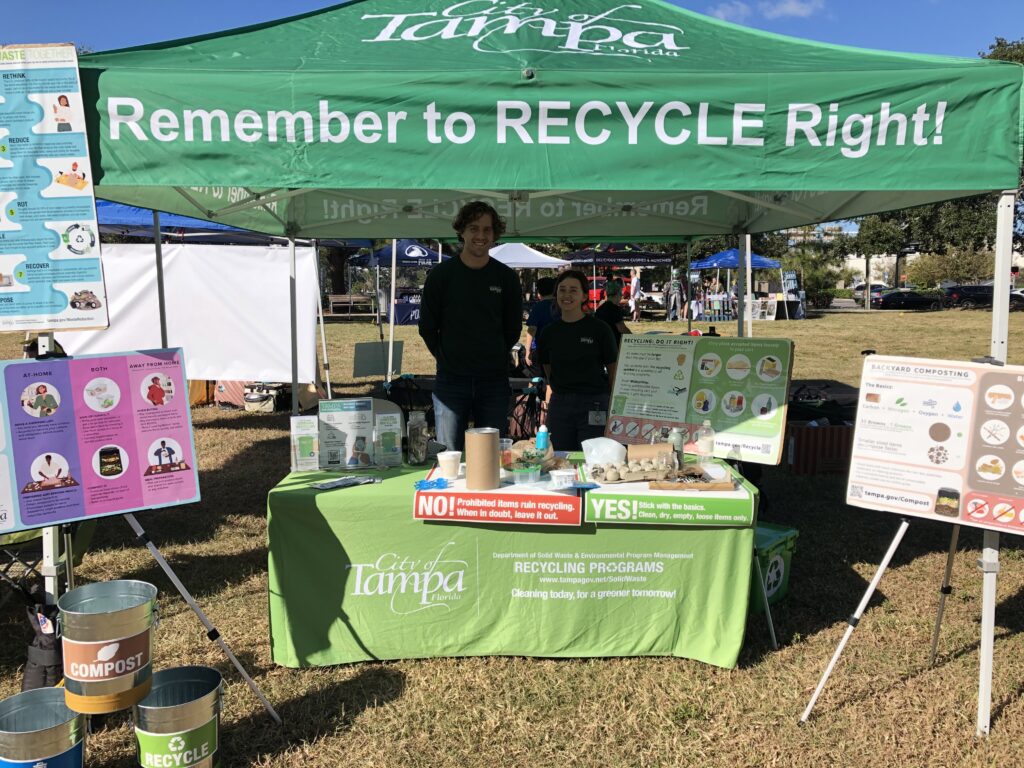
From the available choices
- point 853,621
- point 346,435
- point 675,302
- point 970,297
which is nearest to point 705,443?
point 853,621

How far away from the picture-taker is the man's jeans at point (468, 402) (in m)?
3.62

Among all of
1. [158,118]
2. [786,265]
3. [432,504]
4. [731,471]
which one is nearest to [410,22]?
[158,118]

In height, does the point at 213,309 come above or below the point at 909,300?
below

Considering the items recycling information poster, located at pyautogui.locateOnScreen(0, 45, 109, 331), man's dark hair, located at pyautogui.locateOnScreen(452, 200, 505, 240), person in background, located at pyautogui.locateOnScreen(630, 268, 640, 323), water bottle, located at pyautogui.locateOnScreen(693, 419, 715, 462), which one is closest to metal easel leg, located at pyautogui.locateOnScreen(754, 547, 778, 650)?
water bottle, located at pyautogui.locateOnScreen(693, 419, 715, 462)

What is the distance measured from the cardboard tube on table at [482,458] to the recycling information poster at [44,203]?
139 cm

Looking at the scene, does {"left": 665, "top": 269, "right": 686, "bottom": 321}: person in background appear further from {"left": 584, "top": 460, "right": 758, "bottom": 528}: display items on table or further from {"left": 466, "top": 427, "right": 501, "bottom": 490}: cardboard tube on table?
{"left": 466, "top": 427, "right": 501, "bottom": 490}: cardboard tube on table

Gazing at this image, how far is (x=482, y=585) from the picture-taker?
289cm

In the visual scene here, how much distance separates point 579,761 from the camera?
2395 mm

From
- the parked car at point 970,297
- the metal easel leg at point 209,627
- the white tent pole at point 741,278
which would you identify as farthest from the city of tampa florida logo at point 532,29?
the parked car at point 970,297

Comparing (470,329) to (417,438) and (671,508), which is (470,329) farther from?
(671,508)

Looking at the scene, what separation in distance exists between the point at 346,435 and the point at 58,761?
Answer: 61.2 inches

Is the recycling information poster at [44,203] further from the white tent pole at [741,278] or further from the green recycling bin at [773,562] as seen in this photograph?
the white tent pole at [741,278]

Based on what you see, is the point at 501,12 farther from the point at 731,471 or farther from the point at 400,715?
the point at 400,715

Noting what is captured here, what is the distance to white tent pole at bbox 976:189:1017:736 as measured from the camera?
2.46m
